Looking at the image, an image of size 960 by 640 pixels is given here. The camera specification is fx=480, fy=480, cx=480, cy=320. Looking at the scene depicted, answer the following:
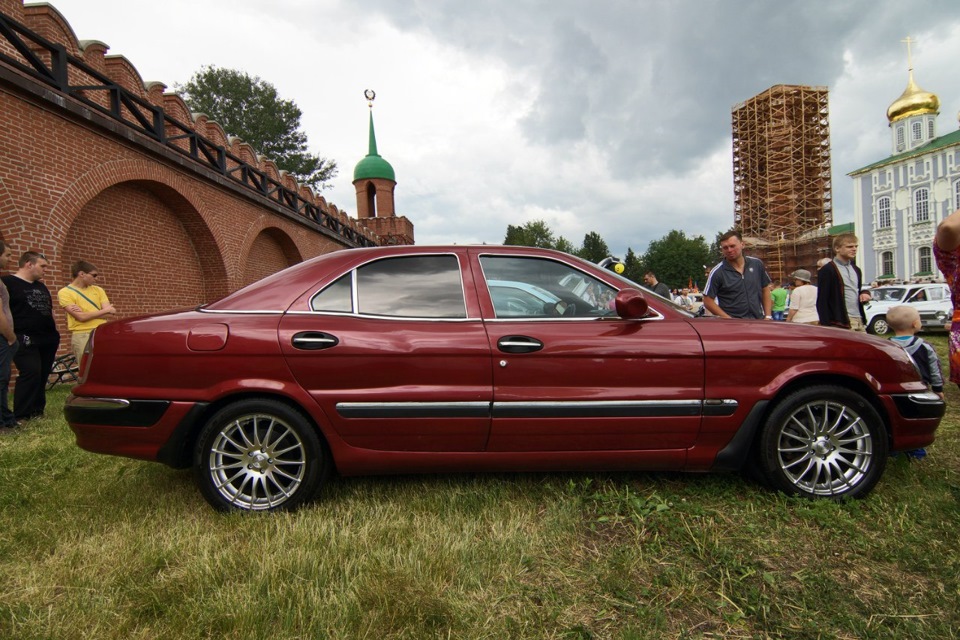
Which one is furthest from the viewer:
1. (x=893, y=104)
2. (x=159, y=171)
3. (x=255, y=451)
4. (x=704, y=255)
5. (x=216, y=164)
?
(x=704, y=255)

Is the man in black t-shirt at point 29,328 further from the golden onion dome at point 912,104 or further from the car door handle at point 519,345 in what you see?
the golden onion dome at point 912,104

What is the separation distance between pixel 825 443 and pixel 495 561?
1.95 metres

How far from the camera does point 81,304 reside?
16.3 ft

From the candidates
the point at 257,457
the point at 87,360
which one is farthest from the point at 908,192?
the point at 87,360

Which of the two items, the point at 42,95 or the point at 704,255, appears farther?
the point at 704,255

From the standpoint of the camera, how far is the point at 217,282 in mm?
11562

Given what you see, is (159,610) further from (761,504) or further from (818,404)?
(818,404)

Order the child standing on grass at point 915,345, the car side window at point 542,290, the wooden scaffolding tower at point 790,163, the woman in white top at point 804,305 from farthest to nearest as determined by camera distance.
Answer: the wooden scaffolding tower at point 790,163 < the woman in white top at point 804,305 < the child standing on grass at point 915,345 < the car side window at point 542,290

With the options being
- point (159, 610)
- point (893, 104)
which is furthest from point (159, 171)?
point (893, 104)

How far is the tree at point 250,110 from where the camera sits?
3284cm

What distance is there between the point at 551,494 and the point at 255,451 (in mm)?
1644

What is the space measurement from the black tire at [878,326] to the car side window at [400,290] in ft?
41.6

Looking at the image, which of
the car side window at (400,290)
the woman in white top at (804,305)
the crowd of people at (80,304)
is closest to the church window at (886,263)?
the woman in white top at (804,305)

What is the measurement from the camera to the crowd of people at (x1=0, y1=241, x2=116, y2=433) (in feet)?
14.1
